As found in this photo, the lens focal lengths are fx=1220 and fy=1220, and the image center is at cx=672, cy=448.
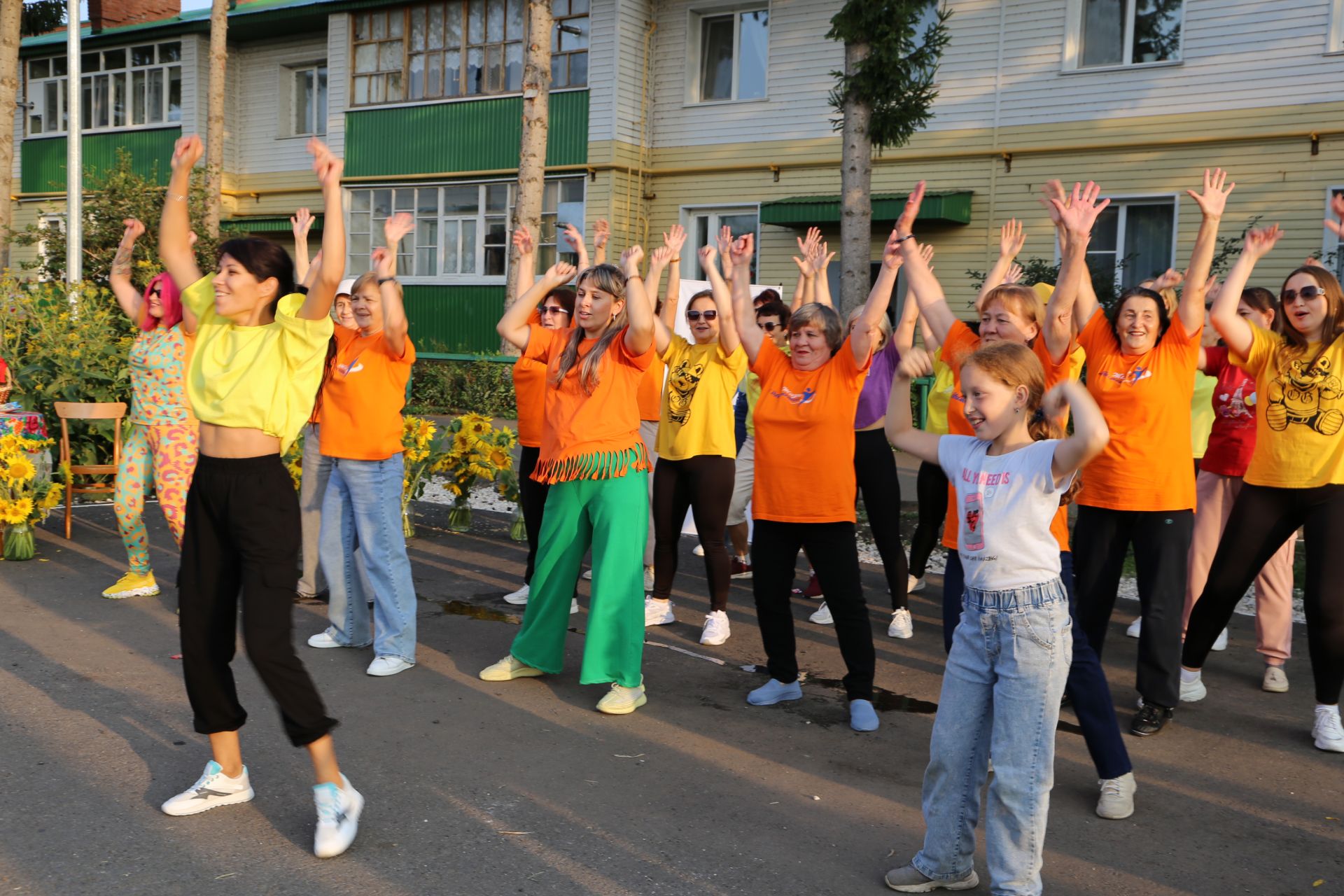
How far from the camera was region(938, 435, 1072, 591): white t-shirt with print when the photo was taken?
140 inches

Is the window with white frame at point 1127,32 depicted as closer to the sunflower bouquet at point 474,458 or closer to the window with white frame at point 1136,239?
the window with white frame at point 1136,239

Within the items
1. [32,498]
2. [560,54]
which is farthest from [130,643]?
[560,54]

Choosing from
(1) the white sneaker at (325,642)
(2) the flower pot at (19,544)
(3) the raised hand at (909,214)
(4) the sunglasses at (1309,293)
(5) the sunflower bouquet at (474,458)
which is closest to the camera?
(3) the raised hand at (909,214)

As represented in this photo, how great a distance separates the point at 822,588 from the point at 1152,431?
59.9 inches

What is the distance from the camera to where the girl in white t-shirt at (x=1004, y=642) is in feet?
11.4

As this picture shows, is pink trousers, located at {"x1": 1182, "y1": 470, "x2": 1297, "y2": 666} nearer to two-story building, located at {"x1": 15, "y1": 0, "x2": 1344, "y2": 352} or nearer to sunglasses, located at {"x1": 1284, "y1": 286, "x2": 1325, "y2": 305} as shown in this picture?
sunglasses, located at {"x1": 1284, "y1": 286, "x2": 1325, "y2": 305}

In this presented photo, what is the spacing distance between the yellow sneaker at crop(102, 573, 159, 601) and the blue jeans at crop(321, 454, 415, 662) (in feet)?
5.94

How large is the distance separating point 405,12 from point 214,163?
4754 mm

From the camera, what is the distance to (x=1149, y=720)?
5191 mm

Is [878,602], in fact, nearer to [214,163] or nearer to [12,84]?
[12,84]

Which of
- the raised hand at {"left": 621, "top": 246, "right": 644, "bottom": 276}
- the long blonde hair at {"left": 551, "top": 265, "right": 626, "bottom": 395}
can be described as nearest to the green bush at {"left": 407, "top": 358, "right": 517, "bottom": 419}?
the long blonde hair at {"left": 551, "top": 265, "right": 626, "bottom": 395}

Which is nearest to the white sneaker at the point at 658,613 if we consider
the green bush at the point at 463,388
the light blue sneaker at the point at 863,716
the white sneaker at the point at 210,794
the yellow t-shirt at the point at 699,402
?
the yellow t-shirt at the point at 699,402

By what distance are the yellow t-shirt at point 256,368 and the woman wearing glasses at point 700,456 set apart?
271 centimetres

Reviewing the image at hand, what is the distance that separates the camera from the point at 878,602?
7715mm
